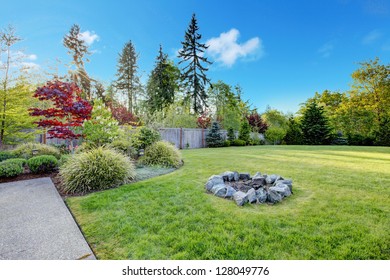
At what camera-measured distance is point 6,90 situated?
6.80 metres

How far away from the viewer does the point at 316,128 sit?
53.3 ft

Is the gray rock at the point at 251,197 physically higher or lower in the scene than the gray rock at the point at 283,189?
lower

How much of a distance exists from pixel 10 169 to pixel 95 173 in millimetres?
2363

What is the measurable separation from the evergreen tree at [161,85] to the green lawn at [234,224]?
57.6ft

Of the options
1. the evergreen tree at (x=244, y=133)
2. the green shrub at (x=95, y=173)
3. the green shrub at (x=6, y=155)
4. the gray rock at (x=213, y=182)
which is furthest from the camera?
the evergreen tree at (x=244, y=133)

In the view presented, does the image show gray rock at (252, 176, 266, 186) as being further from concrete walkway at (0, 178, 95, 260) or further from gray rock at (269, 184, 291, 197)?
concrete walkway at (0, 178, 95, 260)

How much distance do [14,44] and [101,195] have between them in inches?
331

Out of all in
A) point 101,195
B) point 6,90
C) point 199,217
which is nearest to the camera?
point 199,217

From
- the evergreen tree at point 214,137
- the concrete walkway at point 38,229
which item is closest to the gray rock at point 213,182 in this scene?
the concrete walkway at point 38,229

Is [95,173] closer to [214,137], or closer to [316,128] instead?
[214,137]

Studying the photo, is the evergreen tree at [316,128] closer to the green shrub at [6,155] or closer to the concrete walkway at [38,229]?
the concrete walkway at [38,229]

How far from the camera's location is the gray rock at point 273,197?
8.94 feet

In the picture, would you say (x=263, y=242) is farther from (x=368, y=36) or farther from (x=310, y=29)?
(x=310, y=29)

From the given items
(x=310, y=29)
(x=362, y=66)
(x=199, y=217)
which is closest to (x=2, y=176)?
(x=199, y=217)
